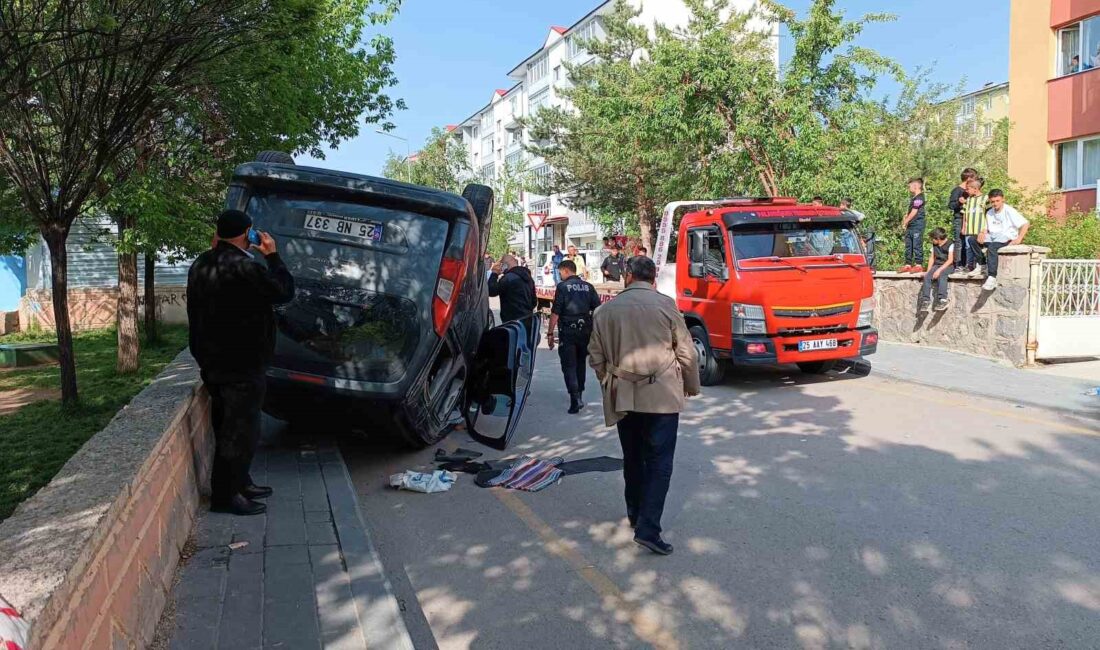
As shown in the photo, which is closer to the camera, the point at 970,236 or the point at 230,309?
the point at 230,309

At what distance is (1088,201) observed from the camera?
71.4ft

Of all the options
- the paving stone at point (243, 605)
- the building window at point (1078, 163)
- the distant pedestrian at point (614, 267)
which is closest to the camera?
the paving stone at point (243, 605)

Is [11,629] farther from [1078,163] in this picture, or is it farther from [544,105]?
[544,105]

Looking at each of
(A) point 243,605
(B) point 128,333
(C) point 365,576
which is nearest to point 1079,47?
(B) point 128,333

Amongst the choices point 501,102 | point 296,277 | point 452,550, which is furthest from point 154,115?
point 501,102

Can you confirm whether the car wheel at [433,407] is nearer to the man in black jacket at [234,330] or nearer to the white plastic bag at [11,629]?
the man in black jacket at [234,330]

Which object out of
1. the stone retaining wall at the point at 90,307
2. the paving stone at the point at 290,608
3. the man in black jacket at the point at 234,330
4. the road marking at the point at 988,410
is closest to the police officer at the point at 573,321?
the road marking at the point at 988,410

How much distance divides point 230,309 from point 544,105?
42978 millimetres

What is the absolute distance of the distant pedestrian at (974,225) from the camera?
1256cm

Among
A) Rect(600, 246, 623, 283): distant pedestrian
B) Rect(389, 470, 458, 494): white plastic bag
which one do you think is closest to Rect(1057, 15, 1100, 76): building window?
Rect(600, 246, 623, 283): distant pedestrian

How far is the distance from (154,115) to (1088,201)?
22.2 meters

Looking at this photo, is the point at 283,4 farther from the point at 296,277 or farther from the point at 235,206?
the point at 296,277

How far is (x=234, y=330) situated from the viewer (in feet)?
16.9

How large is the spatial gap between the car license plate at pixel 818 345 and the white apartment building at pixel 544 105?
26.6 meters
